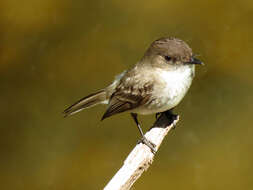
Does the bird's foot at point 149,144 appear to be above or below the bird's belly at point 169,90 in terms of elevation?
below

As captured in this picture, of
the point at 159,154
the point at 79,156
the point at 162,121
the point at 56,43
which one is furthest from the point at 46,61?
the point at 162,121

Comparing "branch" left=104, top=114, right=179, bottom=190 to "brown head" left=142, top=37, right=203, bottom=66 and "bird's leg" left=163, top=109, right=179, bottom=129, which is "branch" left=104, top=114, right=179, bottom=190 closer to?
"bird's leg" left=163, top=109, right=179, bottom=129

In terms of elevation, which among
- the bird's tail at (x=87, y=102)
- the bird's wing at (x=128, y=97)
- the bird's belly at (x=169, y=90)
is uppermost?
the bird's tail at (x=87, y=102)

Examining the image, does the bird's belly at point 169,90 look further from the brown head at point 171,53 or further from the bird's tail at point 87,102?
the bird's tail at point 87,102

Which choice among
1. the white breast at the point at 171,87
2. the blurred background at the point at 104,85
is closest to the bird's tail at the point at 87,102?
the white breast at the point at 171,87

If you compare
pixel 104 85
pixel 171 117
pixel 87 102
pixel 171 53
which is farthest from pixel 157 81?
pixel 104 85

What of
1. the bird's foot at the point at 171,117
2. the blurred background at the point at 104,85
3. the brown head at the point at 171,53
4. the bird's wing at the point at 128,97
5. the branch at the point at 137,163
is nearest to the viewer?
the branch at the point at 137,163
